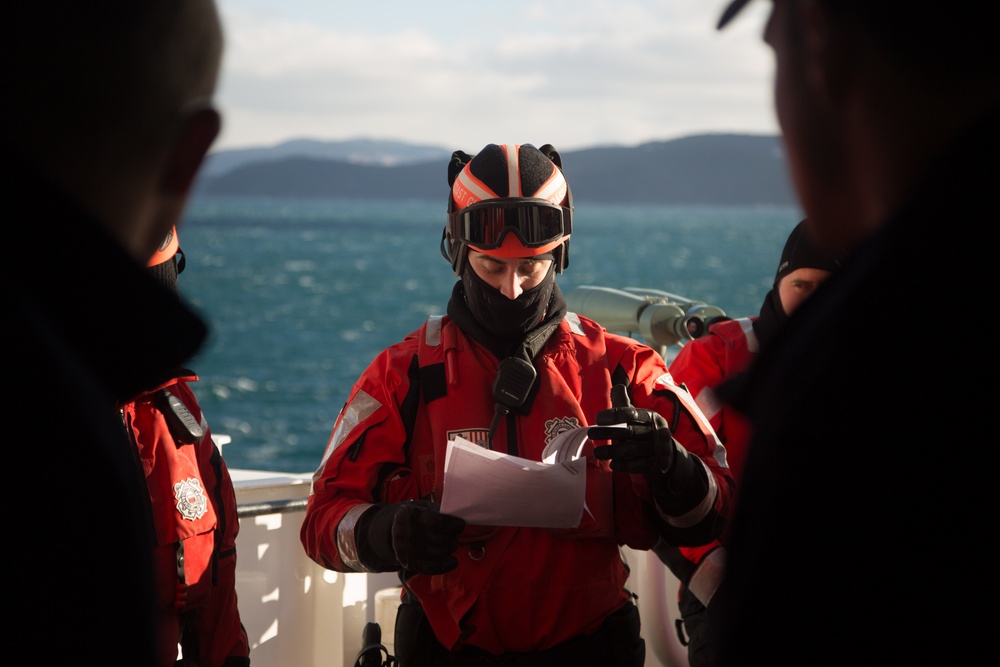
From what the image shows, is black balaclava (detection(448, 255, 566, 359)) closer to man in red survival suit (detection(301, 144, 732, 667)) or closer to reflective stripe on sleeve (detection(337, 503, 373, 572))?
man in red survival suit (detection(301, 144, 732, 667))

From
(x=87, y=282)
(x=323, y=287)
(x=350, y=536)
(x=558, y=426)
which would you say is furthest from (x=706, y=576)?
(x=323, y=287)

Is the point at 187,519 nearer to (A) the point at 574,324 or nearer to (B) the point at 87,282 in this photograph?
(A) the point at 574,324

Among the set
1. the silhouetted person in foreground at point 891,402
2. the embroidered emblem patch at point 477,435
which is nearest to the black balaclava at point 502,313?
the embroidered emblem patch at point 477,435

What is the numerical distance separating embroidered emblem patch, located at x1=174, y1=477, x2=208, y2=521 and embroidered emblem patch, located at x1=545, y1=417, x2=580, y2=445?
1036 millimetres

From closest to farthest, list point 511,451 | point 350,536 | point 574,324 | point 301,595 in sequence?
point 350,536 → point 511,451 → point 574,324 → point 301,595

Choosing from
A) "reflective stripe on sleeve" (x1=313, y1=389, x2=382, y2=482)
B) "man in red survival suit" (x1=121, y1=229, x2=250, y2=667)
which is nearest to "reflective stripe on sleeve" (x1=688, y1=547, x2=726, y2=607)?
"reflective stripe on sleeve" (x1=313, y1=389, x2=382, y2=482)

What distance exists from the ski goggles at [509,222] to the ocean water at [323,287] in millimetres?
785

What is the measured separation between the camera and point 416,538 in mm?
2924

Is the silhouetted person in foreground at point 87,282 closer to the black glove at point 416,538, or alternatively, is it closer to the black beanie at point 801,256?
the black glove at point 416,538

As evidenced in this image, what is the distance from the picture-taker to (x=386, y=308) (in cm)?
6378

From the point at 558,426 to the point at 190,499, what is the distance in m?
1.09

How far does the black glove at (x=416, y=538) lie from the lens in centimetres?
291

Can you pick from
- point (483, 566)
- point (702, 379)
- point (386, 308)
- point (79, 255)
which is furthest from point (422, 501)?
point (386, 308)

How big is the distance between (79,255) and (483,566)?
1.99m
